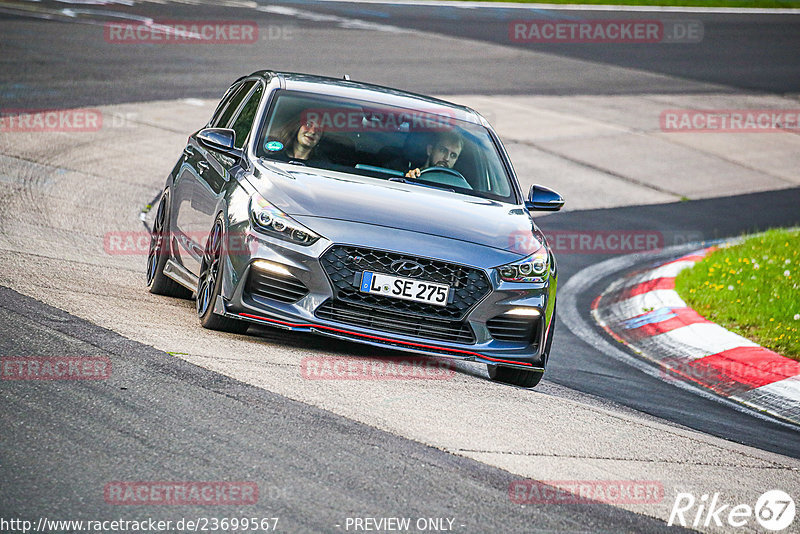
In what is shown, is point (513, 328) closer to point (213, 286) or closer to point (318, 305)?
point (318, 305)

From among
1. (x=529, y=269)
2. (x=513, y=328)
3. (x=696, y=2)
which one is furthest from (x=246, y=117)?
(x=696, y=2)

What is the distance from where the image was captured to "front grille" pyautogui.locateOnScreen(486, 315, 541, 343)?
6930mm

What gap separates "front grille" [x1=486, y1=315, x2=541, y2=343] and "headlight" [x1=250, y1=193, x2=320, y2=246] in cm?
119

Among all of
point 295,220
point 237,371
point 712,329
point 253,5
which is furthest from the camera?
point 253,5

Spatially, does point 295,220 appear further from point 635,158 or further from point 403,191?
point 635,158

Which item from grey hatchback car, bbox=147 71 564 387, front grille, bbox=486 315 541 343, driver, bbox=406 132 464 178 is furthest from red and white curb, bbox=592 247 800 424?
Answer: driver, bbox=406 132 464 178

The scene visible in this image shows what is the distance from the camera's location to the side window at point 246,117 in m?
8.02

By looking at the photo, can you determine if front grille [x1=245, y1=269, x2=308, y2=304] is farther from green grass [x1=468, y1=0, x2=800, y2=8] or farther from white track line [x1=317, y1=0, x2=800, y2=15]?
green grass [x1=468, y1=0, x2=800, y2=8]

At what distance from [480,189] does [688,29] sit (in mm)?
28870

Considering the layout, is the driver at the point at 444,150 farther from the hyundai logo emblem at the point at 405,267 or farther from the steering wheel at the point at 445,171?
the hyundai logo emblem at the point at 405,267

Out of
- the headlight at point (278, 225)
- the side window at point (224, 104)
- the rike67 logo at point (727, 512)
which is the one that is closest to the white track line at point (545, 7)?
the side window at point (224, 104)

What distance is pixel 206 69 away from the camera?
810 inches

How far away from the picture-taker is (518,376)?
734 cm

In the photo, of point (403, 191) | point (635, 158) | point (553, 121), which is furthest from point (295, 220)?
point (553, 121)
